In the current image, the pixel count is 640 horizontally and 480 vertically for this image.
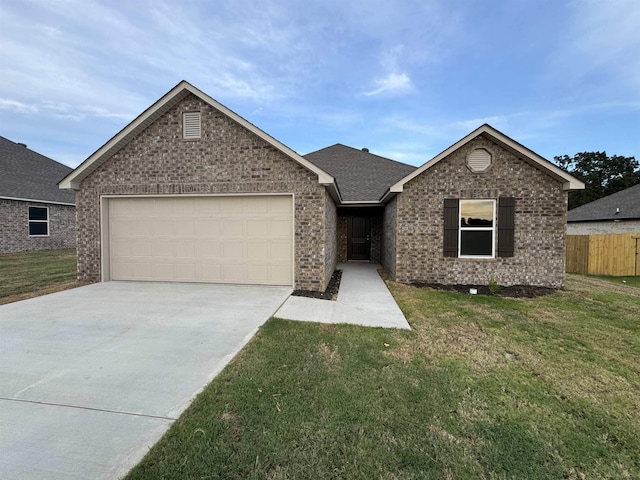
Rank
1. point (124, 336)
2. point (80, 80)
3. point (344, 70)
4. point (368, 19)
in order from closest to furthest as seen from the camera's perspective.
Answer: point (124, 336) → point (368, 19) → point (80, 80) → point (344, 70)

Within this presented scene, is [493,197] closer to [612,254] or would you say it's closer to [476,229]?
[476,229]

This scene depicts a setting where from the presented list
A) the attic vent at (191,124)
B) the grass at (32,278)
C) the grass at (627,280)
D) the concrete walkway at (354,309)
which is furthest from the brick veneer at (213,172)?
the grass at (627,280)

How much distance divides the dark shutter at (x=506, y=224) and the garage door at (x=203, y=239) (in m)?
6.02

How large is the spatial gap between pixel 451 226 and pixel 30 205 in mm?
22588

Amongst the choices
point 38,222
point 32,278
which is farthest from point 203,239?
point 38,222

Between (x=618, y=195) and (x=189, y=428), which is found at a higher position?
(x=618, y=195)

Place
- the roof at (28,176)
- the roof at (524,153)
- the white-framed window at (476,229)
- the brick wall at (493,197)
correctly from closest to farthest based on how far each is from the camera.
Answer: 1. the roof at (524,153)
2. the brick wall at (493,197)
3. the white-framed window at (476,229)
4. the roof at (28,176)

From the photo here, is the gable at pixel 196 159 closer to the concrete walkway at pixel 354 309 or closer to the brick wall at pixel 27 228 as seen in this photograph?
the concrete walkway at pixel 354 309

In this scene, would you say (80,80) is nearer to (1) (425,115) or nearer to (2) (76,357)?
(2) (76,357)

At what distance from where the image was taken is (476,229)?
8547 mm

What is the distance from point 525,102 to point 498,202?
1034 centimetres

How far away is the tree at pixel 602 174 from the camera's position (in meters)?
37.7

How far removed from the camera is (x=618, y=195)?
794 inches

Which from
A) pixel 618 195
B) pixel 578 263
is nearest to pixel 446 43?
pixel 578 263
